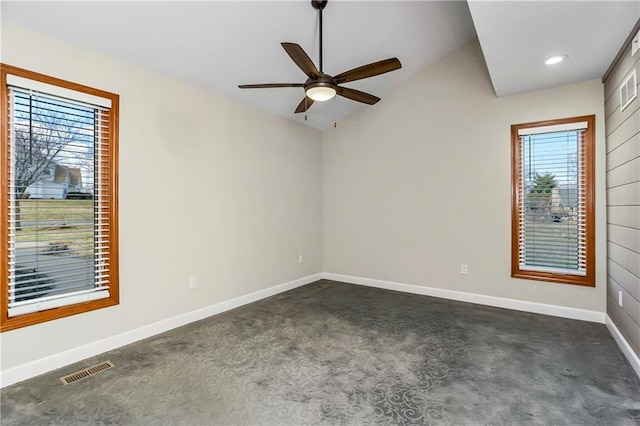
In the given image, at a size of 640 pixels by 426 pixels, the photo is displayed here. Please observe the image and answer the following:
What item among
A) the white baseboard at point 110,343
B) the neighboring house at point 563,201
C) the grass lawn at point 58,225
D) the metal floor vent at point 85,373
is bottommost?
the metal floor vent at point 85,373

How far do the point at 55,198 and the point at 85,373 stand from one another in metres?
1.36

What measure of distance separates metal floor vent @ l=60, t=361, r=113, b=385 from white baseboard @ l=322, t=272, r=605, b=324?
11.4 feet

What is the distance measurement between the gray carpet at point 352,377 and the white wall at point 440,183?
34.5 inches

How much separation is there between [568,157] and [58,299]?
16.9 feet

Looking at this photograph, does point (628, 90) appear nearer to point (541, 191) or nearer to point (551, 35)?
point (551, 35)

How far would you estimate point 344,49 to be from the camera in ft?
11.9

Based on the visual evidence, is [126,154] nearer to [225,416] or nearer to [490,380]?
[225,416]

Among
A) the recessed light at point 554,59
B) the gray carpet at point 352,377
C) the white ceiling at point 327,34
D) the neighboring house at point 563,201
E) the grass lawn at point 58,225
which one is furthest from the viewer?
the neighboring house at point 563,201

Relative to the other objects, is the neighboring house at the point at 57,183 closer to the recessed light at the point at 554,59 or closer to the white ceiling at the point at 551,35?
the white ceiling at the point at 551,35

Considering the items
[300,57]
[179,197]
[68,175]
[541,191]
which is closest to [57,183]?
[68,175]

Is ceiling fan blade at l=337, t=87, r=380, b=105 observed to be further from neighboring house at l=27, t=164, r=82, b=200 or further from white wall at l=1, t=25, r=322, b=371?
neighboring house at l=27, t=164, r=82, b=200

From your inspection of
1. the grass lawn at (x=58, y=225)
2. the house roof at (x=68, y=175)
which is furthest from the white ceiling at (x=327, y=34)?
the grass lawn at (x=58, y=225)

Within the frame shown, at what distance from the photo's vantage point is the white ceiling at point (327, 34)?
7.72ft

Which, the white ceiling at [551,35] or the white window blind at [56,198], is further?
the white window blind at [56,198]
